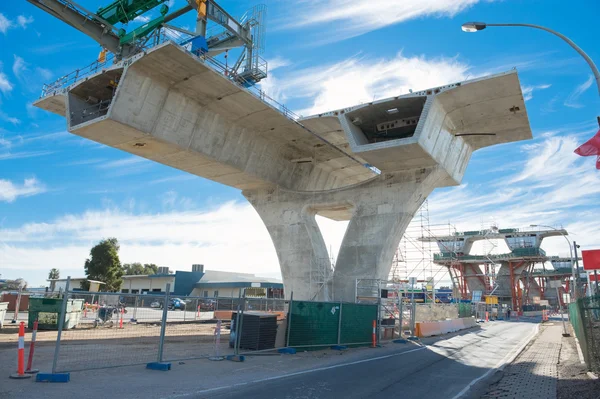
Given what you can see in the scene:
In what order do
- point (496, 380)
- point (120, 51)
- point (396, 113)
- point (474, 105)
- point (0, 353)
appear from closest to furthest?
point (496, 380)
point (0, 353)
point (474, 105)
point (396, 113)
point (120, 51)

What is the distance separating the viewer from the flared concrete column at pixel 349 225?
29.0 metres

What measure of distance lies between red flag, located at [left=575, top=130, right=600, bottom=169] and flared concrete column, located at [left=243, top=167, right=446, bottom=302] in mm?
16045

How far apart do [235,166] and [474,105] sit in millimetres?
14218

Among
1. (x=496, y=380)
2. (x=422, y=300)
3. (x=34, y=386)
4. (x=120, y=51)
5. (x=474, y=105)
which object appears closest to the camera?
(x=34, y=386)

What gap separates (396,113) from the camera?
90.4 feet

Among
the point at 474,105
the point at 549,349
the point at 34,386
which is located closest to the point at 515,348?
the point at 549,349

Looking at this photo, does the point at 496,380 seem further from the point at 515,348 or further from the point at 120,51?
the point at 120,51

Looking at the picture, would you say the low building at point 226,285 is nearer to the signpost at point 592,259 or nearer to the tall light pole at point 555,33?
the signpost at point 592,259

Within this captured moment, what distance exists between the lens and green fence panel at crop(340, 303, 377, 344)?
19.9 m

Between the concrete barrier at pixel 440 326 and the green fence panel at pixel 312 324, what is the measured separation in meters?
9.69

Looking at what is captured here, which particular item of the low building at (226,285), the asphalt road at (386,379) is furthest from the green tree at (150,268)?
the asphalt road at (386,379)

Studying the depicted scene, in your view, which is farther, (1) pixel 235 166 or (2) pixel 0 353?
(1) pixel 235 166

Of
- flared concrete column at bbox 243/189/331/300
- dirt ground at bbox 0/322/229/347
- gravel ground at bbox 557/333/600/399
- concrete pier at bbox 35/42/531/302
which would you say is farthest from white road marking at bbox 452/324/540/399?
flared concrete column at bbox 243/189/331/300

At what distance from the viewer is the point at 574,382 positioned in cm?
1147
